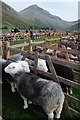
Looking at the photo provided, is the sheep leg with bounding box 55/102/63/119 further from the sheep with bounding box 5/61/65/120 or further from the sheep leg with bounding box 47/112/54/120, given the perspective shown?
the sheep leg with bounding box 47/112/54/120

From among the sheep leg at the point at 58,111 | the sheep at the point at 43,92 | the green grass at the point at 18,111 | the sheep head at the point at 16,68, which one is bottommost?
the green grass at the point at 18,111

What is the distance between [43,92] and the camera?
19.1 ft

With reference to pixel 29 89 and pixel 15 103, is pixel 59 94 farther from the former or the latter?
pixel 15 103

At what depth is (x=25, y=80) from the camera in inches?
263

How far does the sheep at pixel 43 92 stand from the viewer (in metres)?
5.70

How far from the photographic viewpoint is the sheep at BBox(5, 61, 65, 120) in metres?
5.70

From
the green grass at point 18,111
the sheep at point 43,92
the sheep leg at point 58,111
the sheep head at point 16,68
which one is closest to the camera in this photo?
the sheep at point 43,92

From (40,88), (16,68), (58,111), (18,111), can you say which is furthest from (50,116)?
(16,68)

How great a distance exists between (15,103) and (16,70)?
974mm

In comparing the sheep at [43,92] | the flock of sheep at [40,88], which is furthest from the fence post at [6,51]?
the sheep at [43,92]

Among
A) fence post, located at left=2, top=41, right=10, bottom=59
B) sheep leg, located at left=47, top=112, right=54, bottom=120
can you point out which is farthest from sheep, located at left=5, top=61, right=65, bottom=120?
fence post, located at left=2, top=41, right=10, bottom=59

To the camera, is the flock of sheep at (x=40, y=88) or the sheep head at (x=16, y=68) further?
the sheep head at (x=16, y=68)

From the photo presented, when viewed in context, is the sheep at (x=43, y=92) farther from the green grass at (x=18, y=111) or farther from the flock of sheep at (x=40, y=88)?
the green grass at (x=18, y=111)

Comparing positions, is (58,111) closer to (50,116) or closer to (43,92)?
(50,116)
